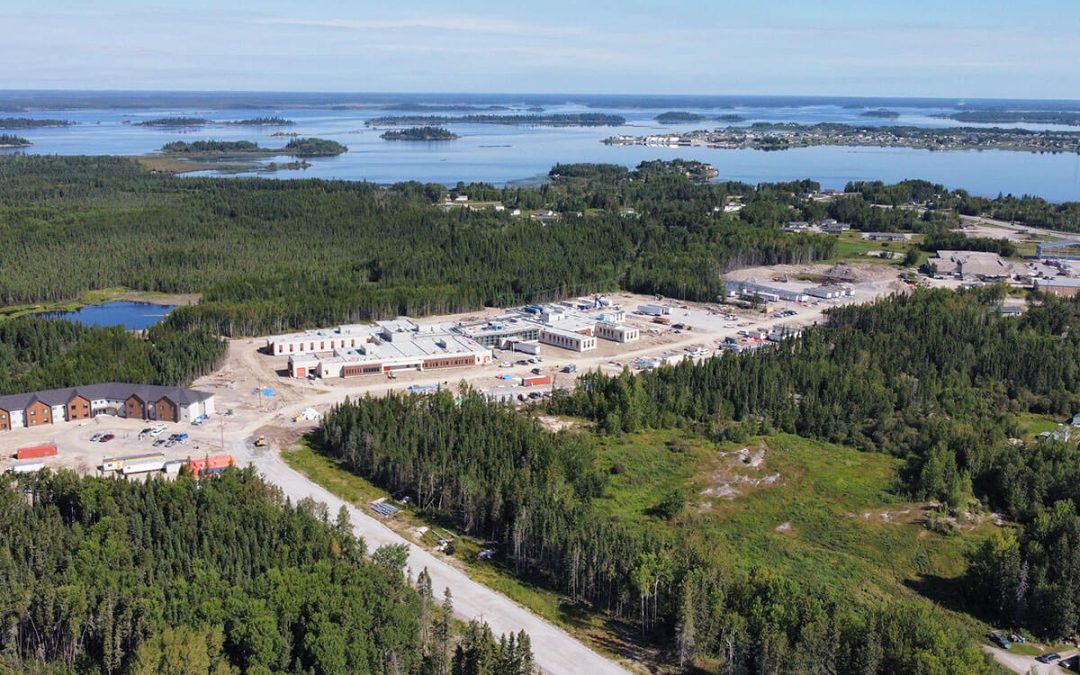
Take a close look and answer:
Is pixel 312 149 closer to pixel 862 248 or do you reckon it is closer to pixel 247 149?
pixel 247 149

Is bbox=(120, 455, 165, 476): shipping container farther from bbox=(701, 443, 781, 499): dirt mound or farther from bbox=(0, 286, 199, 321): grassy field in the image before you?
bbox=(0, 286, 199, 321): grassy field

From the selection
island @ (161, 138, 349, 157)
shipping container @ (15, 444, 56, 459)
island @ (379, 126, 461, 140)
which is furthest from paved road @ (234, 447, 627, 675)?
island @ (379, 126, 461, 140)

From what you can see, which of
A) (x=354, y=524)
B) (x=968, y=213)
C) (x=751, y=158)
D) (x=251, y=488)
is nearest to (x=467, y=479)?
(x=354, y=524)

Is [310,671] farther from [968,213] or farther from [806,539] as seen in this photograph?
[968,213]

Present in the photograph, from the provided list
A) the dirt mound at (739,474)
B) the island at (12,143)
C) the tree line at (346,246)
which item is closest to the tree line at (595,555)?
the dirt mound at (739,474)

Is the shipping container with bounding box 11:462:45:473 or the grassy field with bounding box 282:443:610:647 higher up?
the shipping container with bounding box 11:462:45:473

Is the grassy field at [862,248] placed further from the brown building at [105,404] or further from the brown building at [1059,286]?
the brown building at [105,404]
